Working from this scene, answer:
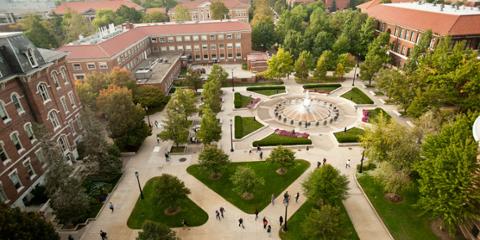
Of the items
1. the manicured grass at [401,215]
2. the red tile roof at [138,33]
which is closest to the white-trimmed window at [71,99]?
the red tile roof at [138,33]

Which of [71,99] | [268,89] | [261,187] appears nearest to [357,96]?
[268,89]

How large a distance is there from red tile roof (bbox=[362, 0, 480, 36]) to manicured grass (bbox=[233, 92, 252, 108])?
38350 millimetres

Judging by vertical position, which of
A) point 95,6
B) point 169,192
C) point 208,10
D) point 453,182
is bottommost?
point 169,192

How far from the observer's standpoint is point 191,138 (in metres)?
41.9

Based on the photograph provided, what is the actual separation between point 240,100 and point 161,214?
2945cm

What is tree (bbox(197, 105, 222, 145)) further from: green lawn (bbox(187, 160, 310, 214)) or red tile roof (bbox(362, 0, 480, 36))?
red tile roof (bbox(362, 0, 480, 36))

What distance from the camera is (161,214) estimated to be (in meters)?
28.8

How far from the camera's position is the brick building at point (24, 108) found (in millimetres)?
28234

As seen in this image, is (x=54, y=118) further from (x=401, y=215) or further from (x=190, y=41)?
(x=190, y=41)

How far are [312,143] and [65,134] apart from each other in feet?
109

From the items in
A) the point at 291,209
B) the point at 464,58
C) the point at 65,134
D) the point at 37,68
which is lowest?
the point at 291,209

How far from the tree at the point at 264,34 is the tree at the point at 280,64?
2606cm

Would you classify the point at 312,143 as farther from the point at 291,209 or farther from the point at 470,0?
the point at 470,0

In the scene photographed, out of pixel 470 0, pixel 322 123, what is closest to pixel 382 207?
pixel 322 123
